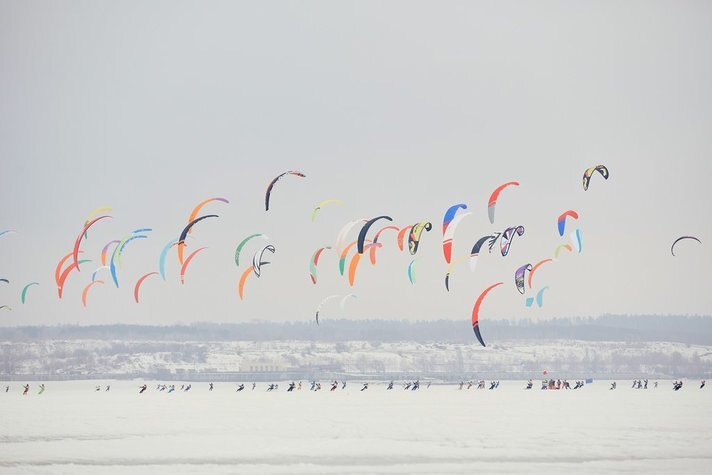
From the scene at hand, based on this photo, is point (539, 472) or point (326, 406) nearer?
point (539, 472)

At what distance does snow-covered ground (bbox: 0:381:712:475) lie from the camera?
92.6 feet

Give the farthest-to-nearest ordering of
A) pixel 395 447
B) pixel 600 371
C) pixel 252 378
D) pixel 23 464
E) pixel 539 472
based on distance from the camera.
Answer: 1. pixel 600 371
2. pixel 252 378
3. pixel 395 447
4. pixel 23 464
5. pixel 539 472

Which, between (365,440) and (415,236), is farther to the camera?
(415,236)

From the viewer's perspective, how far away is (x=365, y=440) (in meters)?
33.8

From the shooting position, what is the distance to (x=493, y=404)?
52.6 metres

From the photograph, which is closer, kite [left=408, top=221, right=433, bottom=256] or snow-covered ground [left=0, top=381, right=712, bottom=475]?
snow-covered ground [left=0, top=381, right=712, bottom=475]

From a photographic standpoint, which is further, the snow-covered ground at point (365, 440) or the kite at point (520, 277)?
the kite at point (520, 277)

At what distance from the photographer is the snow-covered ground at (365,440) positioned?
92.6 feet

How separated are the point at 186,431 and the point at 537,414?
1337 cm

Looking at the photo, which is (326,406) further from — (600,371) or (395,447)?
(600,371)

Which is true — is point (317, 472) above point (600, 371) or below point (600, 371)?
above

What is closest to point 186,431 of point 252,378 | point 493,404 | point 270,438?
point 270,438

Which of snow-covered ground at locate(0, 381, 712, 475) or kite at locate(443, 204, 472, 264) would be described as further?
kite at locate(443, 204, 472, 264)

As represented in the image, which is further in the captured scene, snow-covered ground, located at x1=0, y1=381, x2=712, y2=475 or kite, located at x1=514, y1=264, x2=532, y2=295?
kite, located at x1=514, y1=264, x2=532, y2=295
